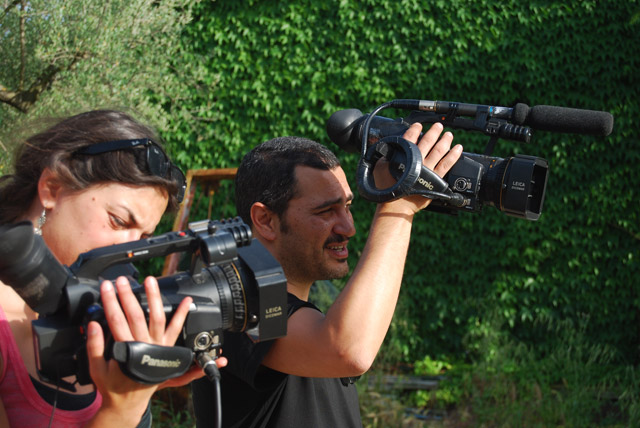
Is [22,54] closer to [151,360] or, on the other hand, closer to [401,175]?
[401,175]

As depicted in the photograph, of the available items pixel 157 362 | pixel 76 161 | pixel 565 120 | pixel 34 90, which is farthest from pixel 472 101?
pixel 157 362

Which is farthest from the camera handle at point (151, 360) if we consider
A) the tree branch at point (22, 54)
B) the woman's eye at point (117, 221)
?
the tree branch at point (22, 54)

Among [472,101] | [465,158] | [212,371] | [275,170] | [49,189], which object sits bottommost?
[212,371]

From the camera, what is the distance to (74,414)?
1.41 m

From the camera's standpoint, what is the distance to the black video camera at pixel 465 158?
1.63 meters

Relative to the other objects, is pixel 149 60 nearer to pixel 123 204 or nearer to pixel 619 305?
pixel 123 204

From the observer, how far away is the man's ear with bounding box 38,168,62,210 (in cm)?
154

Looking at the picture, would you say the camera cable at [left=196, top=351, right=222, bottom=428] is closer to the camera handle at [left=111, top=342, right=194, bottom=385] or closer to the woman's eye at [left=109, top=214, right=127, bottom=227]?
the camera handle at [left=111, top=342, right=194, bottom=385]

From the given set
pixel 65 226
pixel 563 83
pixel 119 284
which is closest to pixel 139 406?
pixel 119 284

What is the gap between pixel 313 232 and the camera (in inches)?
76.6

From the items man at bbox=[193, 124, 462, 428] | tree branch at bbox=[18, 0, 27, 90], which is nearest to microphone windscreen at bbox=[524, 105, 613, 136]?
man at bbox=[193, 124, 462, 428]

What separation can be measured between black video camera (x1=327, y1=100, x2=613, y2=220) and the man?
0.05 m

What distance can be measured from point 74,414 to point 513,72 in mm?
5397

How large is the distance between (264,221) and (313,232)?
177mm
